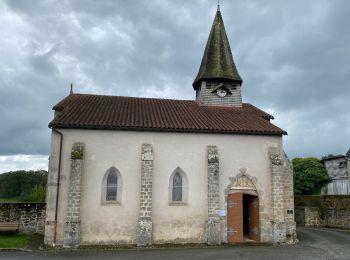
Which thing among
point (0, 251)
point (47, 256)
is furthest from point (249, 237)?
point (0, 251)

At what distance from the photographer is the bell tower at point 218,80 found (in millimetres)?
23141

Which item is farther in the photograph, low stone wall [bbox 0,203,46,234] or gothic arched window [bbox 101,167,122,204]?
low stone wall [bbox 0,203,46,234]

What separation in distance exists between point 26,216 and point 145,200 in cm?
729

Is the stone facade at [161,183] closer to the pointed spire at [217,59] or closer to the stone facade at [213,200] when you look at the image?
the stone facade at [213,200]

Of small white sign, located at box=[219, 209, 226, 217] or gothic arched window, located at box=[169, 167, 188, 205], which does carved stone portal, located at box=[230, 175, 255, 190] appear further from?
gothic arched window, located at box=[169, 167, 188, 205]

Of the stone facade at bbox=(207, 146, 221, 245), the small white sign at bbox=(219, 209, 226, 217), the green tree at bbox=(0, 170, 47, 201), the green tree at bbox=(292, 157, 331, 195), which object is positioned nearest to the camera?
the stone facade at bbox=(207, 146, 221, 245)

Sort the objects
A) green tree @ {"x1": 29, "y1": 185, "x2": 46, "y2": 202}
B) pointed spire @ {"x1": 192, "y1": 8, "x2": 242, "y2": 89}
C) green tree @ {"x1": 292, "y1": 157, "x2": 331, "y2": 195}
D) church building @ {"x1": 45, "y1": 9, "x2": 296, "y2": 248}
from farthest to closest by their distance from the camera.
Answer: green tree @ {"x1": 292, "y1": 157, "x2": 331, "y2": 195} → green tree @ {"x1": 29, "y1": 185, "x2": 46, "y2": 202} → pointed spire @ {"x1": 192, "y1": 8, "x2": 242, "y2": 89} → church building @ {"x1": 45, "y1": 9, "x2": 296, "y2": 248}

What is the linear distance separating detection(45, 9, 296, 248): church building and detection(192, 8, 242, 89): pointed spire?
4150 mm

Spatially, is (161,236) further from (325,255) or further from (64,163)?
(325,255)

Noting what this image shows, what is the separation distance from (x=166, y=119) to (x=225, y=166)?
4195 millimetres

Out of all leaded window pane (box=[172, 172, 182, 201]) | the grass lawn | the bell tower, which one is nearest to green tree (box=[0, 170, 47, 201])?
the grass lawn

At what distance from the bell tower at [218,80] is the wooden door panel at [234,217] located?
22.2 feet

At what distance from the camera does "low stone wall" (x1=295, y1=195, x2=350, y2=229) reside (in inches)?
1042

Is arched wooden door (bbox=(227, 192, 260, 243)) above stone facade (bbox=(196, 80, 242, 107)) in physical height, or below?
below
